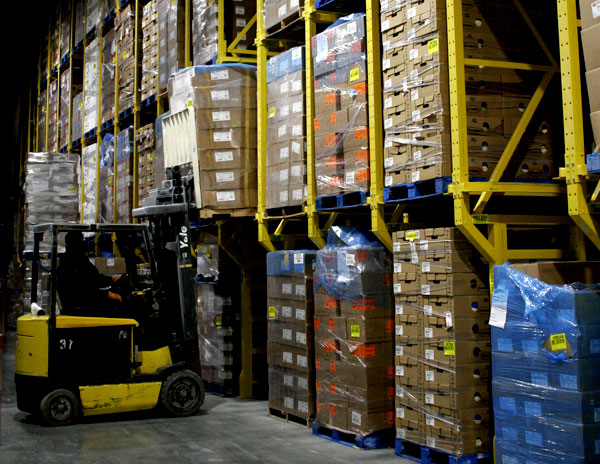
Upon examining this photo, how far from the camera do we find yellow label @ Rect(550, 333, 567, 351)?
14.3 ft

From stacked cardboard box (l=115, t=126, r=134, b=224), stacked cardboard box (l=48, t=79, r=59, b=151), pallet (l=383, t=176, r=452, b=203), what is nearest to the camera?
pallet (l=383, t=176, r=452, b=203)

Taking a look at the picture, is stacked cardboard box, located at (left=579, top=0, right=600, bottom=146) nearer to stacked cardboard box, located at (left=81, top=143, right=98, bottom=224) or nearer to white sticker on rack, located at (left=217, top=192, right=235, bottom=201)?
white sticker on rack, located at (left=217, top=192, right=235, bottom=201)

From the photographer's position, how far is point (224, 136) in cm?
838

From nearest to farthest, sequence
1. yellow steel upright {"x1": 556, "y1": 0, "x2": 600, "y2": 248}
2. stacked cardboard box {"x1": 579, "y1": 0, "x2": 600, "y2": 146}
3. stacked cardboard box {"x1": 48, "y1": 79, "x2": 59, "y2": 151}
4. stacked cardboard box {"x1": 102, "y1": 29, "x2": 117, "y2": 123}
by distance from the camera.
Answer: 1. stacked cardboard box {"x1": 579, "y1": 0, "x2": 600, "y2": 146}
2. yellow steel upright {"x1": 556, "y1": 0, "x2": 600, "y2": 248}
3. stacked cardboard box {"x1": 102, "y1": 29, "x2": 117, "y2": 123}
4. stacked cardboard box {"x1": 48, "y1": 79, "x2": 59, "y2": 151}

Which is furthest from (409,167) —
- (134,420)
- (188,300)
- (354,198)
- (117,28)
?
(117,28)

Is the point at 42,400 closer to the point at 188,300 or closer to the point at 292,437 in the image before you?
the point at 188,300

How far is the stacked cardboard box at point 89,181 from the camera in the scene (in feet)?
A: 44.1

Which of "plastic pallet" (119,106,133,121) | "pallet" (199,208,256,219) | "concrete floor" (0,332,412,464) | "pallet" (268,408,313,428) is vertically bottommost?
"concrete floor" (0,332,412,464)

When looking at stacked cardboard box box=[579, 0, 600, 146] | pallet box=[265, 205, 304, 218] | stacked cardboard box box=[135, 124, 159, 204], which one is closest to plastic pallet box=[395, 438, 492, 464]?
stacked cardboard box box=[579, 0, 600, 146]

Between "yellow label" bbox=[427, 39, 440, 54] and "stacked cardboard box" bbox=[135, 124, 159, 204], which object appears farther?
"stacked cardboard box" bbox=[135, 124, 159, 204]

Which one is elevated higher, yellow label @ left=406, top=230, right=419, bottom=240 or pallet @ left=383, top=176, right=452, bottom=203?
pallet @ left=383, top=176, right=452, bottom=203

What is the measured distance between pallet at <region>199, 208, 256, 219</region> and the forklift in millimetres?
295

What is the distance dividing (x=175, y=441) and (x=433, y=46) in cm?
384

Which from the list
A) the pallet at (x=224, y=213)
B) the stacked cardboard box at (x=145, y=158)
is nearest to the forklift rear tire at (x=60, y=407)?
the pallet at (x=224, y=213)
